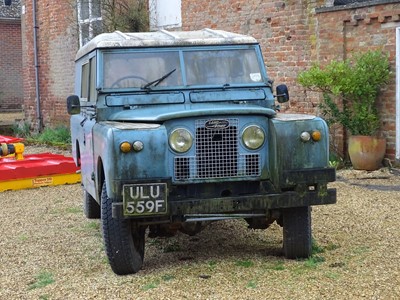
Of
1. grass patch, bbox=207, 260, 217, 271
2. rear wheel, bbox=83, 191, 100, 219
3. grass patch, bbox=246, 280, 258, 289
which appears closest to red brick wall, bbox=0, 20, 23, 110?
Result: rear wheel, bbox=83, 191, 100, 219

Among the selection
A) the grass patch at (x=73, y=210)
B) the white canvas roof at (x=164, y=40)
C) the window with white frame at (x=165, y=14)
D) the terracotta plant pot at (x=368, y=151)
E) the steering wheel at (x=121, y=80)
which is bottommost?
the grass patch at (x=73, y=210)

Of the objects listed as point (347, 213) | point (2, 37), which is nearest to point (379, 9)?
point (347, 213)

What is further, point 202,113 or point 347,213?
point 347,213

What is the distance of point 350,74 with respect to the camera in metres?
10.9

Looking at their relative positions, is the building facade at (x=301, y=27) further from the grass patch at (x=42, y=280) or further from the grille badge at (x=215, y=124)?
the grass patch at (x=42, y=280)

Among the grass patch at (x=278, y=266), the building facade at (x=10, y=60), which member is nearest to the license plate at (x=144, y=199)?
the grass patch at (x=278, y=266)

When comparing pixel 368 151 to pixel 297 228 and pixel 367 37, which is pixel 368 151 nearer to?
pixel 367 37

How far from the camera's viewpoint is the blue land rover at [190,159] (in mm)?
5469

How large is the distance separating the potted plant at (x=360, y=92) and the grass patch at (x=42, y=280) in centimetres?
621

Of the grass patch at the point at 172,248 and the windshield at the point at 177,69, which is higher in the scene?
the windshield at the point at 177,69

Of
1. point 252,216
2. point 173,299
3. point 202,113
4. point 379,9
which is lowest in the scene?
point 173,299

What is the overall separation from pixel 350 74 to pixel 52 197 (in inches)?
190

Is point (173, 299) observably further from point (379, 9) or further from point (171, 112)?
point (379, 9)

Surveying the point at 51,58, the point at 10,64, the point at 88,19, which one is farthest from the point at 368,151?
the point at 10,64
